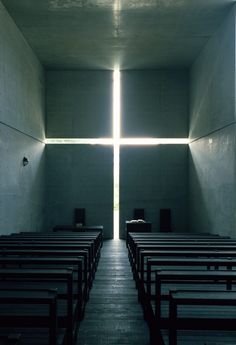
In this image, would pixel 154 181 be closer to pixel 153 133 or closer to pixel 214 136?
pixel 153 133

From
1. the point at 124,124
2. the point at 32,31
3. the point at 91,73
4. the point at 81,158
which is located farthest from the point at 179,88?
the point at 32,31

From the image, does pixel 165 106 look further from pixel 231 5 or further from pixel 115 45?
pixel 231 5

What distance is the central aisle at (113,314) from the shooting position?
276cm

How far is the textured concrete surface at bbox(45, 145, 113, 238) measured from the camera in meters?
9.47

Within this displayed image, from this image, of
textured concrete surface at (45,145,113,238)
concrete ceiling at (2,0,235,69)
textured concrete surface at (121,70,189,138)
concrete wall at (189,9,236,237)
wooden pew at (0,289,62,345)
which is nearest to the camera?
wooden pew at (0,289,62,345)

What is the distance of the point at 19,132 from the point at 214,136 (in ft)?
12.9

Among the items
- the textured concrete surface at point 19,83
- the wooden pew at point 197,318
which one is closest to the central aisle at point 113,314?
the wooden pew at point 197,318

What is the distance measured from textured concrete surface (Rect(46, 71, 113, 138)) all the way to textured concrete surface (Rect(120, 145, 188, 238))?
1.05 meters

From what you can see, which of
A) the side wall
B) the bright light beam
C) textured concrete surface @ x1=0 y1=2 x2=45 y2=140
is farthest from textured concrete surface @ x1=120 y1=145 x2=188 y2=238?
textured concrete surface @ x1=0 y1=2 x2=45 y2=140

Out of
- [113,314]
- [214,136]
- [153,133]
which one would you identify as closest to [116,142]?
[153,133]

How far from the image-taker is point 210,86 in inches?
294

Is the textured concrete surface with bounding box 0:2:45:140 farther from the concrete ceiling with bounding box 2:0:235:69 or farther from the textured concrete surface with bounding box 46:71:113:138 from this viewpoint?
A: the textured concrete surface with bounding box 46:71:113:138

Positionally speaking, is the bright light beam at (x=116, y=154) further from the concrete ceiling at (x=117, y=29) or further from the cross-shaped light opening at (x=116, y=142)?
the concrete ceiling at (x=117, y=29)

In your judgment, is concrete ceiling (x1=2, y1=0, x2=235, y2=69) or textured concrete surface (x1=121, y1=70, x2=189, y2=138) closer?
concrete ceiling (x1=2, y1=0, x2=235, y2=69)
